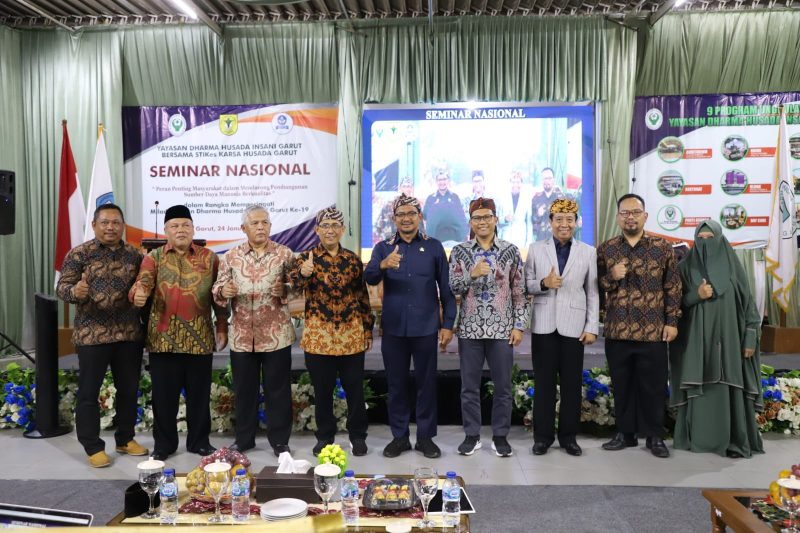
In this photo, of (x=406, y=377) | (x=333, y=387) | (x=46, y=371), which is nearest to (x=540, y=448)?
(x=406, y=377)

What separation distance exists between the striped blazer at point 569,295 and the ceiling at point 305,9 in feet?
13.7

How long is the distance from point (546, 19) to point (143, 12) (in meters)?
4.62

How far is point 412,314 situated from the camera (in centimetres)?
357

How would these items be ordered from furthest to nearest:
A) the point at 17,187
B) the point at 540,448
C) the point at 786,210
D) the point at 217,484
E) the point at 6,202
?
the point at 17,187
the point at 786,210
the point at 6,202
the point at 540,448
the point at 217,484

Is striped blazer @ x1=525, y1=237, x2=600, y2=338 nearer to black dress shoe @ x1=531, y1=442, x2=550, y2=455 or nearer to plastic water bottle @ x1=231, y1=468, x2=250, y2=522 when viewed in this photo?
black dress shoe @ x1=531, y1=442, x2=550, y2=455

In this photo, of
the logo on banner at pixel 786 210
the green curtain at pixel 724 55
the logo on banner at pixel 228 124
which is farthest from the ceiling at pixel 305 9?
the logo on banner at pixel 786 210

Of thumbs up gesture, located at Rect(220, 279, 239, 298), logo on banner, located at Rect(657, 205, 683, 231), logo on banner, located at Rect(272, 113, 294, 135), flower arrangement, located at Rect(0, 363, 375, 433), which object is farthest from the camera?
logo on banner, located at Rect(272, 113, 294, 135)

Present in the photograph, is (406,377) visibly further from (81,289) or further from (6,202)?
(6,202)

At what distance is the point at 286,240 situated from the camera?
24.2 ft

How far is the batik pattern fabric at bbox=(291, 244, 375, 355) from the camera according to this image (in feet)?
11.6

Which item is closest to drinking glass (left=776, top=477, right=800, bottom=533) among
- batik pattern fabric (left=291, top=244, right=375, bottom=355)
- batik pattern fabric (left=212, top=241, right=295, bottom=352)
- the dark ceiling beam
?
batik pattern fabric (left=291, top=244, right=375, bottom=355)

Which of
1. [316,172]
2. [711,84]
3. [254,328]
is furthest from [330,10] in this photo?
[254,328]

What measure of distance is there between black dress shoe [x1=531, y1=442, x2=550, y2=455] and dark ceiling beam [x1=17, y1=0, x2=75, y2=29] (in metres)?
6.81

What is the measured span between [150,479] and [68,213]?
17.7ft
